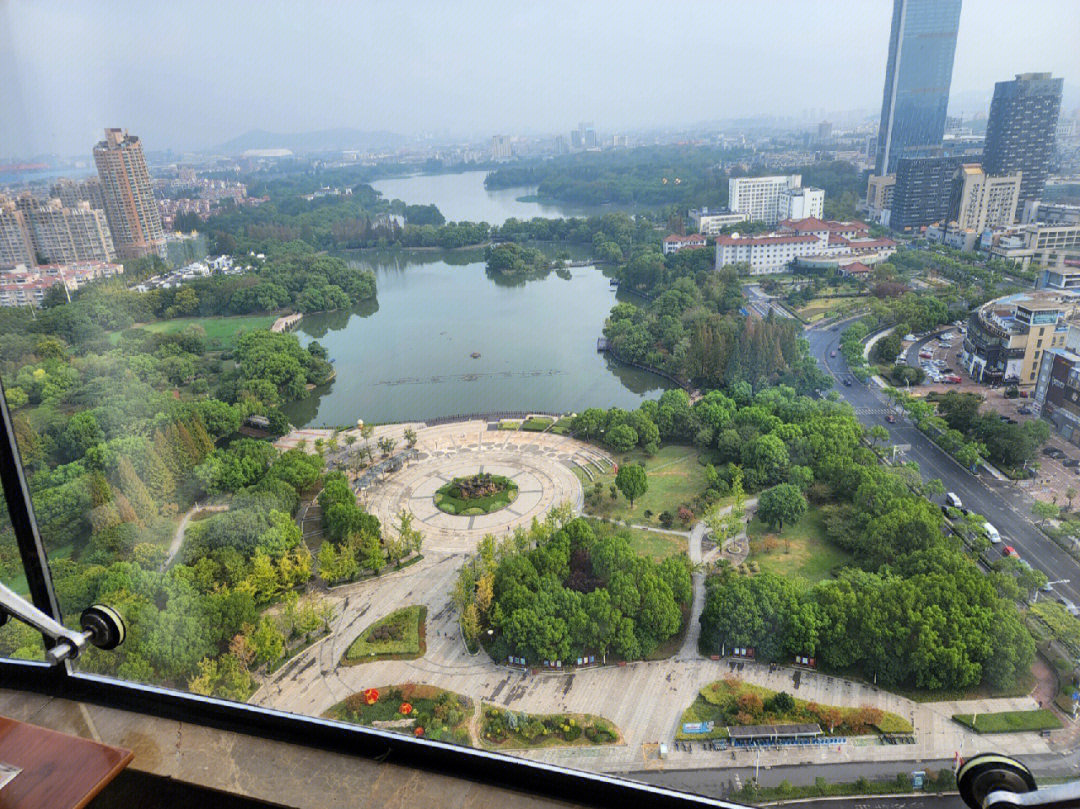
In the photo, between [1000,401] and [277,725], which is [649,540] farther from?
[277,725]

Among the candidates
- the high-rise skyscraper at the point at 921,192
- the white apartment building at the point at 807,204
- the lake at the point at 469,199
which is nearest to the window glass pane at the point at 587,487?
the high-rise skyscraper at the point at 921,192

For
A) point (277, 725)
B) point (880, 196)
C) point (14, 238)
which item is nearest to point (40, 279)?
point (14, 238)

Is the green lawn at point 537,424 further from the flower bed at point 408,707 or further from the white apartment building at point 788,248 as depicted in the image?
the white apartment building at point 788,248

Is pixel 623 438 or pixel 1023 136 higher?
pixel 1023 136

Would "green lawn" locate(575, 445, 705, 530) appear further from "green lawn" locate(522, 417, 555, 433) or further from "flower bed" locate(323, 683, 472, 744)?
"flower bed" locate(323, 683, 472, 744)

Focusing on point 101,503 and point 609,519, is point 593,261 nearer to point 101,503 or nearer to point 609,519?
point 609,519

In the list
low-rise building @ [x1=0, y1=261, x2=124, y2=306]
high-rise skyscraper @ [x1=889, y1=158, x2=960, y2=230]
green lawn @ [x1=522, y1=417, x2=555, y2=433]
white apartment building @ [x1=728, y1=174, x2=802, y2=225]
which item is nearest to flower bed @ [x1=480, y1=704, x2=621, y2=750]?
green lawn @ [x1=522, y1=417, x2=555, y2=433]
